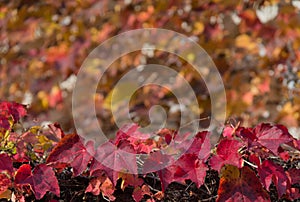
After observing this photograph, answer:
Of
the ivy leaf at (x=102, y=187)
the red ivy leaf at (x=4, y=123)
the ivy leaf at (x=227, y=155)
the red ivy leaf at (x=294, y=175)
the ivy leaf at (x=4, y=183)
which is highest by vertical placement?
the red ivy leaf at (x=4, y=123)

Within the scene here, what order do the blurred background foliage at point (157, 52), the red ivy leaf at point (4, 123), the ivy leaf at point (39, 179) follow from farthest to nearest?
the blurred background foliage at point (157, 52), the red ivy leaf at point (4, 123), the ivy leaf at point (39, 179)

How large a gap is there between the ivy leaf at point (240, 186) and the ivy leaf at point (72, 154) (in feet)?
0.94

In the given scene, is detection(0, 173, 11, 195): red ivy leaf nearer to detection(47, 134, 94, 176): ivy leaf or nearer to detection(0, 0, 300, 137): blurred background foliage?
detection(47, 134, 94, 176): ivy leaf

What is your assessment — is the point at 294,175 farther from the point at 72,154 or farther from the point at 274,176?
the point at 72,154

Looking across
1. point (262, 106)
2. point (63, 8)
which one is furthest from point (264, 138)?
point (63, 8)

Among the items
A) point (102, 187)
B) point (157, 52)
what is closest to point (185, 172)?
point (102, 187)

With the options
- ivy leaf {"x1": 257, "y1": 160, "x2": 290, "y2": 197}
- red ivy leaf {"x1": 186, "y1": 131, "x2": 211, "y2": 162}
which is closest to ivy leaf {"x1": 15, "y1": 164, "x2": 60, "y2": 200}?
red ivy leaf {"x1": 186, "y1": 131, "x2": 211, "y2": 162}

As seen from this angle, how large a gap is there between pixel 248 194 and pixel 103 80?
91.8 inches

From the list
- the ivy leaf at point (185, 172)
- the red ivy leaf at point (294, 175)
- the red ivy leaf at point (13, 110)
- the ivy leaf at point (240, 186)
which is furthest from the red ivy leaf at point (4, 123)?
the red ivy leaf at point (294, 175)

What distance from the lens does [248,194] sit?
1149 mm

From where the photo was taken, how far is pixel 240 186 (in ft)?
3.80

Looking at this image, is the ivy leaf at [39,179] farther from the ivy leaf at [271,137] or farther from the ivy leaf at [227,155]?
the ivy leaf at [271,137]

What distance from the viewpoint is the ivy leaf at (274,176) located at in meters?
1.16

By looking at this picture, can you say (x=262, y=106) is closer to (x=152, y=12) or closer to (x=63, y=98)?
(x=152, y=12)
